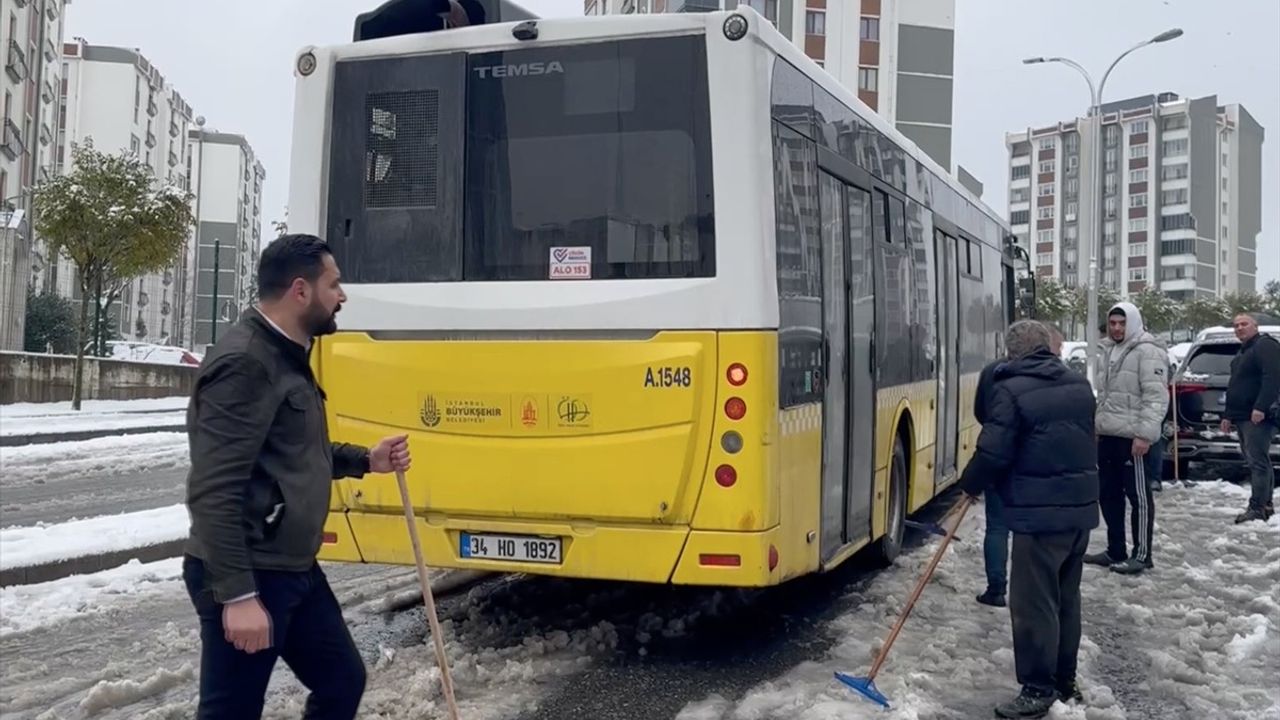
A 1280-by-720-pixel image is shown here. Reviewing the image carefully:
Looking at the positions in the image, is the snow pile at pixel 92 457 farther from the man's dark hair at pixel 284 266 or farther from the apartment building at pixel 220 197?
the apartment building at pixel 220 197

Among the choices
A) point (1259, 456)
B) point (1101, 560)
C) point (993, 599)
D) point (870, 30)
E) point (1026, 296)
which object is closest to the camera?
point (993, 599)

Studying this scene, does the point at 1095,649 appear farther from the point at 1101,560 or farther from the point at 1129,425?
the point at 1101,560

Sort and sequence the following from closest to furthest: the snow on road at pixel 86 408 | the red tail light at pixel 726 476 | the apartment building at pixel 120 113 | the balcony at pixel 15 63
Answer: the red tail light at pixel 726 476 < the snow on road at pixel 86 408 < the balcony at pixel 15 63 < the apartment building at pixel 120 113

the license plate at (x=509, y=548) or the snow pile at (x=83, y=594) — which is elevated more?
the license plate at (x=509, y=548)

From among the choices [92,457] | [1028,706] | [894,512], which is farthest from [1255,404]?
[92,457]

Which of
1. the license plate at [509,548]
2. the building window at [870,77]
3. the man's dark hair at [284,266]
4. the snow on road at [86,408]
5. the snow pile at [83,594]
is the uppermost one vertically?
the building window at [870,77]

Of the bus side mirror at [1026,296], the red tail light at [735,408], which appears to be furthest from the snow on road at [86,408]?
the red tail light at [735,408]

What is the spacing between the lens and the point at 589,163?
6.09 m

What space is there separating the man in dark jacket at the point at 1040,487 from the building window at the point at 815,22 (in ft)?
194

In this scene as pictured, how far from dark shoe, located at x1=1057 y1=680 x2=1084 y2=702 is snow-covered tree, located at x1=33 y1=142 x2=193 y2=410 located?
23.4m

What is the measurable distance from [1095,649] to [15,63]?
145 ft

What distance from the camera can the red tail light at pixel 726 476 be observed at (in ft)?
18.7

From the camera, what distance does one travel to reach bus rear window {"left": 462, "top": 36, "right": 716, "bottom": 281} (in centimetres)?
592

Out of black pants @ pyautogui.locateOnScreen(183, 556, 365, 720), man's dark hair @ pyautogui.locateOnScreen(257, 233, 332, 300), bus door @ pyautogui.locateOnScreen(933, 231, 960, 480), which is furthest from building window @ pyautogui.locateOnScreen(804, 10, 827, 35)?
black pants @ pyautogui.locateOnScreen(183, 556, 365, 720)
